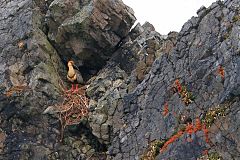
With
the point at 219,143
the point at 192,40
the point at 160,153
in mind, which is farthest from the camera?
the point at 192,40

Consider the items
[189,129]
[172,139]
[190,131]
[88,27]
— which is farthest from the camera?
[88,27]

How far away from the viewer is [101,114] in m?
29.0

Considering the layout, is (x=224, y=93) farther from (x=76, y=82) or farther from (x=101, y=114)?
(x=76, y=82)

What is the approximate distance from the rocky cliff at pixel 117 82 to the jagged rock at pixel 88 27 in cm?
7

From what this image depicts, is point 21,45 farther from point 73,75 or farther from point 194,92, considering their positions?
point 194,92

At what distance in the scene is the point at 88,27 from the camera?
106ft

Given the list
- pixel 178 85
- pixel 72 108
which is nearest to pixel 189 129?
pixel 178 85

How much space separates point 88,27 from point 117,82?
4.15m

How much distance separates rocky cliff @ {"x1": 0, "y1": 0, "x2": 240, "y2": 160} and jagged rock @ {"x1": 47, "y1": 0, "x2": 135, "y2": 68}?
0.07 m

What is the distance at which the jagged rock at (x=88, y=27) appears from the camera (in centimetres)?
3250

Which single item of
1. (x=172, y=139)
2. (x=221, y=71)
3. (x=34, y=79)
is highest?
(x=221, y=71)

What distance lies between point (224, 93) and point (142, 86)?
6.34 m

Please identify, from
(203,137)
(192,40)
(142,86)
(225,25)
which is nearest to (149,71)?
(142,86)

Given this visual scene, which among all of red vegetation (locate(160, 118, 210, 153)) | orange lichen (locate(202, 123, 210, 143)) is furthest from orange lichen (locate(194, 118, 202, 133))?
orange lichen (locate(202, 123, 210, 143))
